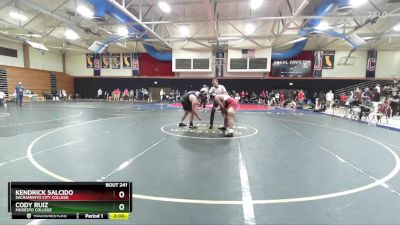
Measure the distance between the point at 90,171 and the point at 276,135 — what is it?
5.48 m

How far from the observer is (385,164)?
4.68 m

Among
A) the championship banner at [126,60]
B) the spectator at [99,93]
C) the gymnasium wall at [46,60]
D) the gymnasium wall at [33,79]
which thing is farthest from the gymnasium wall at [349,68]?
the gymnasium wall at [46,60]

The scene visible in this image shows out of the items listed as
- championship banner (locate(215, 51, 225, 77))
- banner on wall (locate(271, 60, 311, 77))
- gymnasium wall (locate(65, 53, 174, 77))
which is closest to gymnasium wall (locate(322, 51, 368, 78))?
banner on wall (locate(271, 60, 311, 77))

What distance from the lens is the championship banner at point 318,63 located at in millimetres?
25047

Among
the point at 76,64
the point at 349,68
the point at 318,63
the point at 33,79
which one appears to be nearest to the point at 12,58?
the point at 33,79

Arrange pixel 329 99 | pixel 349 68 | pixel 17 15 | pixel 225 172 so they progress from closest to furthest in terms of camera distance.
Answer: pixel 225 172, pixel 17 15, pixel 329 99, pixel 349 68

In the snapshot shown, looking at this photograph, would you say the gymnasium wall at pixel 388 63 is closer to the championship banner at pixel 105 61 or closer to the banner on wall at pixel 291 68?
the banner on wall at pixel 291 68

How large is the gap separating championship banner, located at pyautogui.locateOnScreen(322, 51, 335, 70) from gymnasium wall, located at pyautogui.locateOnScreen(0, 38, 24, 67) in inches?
1254

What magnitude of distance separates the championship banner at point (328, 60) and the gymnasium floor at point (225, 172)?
2050cm

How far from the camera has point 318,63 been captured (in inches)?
989

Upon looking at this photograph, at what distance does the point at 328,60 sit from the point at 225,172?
2571 centimetres

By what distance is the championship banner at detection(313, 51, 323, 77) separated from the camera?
2505 cm

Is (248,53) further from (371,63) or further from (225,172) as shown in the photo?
(225,172)
